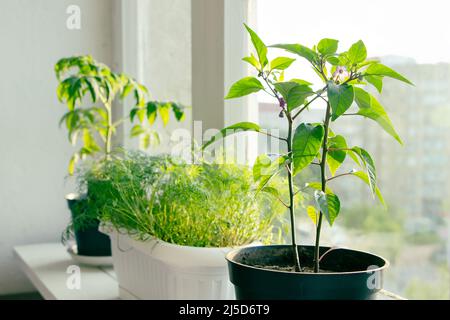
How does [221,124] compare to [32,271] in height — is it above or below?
above

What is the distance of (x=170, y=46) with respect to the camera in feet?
5.90

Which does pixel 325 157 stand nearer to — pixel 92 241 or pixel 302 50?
pixel 302 50

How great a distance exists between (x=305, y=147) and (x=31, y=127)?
1372mm

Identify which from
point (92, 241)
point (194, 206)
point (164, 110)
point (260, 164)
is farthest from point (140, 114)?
point (260, 164)

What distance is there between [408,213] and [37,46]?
1328 millimetres

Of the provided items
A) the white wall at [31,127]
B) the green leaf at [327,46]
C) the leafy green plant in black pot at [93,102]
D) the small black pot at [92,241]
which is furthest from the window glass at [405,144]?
the white wall at [31,127]

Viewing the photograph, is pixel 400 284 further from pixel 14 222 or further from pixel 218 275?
A: pixel 14 222

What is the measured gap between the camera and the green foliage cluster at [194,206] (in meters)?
0.97

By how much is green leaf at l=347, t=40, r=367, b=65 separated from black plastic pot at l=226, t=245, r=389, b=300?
0.84ft

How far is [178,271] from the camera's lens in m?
0.96

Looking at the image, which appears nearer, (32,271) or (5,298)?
(32,271)

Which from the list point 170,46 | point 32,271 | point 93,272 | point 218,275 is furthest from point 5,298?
point 218,275

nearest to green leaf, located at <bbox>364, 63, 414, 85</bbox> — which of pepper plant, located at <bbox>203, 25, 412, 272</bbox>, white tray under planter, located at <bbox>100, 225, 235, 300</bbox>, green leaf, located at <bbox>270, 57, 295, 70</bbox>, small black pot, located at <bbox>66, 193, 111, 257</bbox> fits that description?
pepper plant, located at <bbox>203, 25, 412, 272</bbox>

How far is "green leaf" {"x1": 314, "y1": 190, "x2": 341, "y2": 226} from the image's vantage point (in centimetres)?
70
